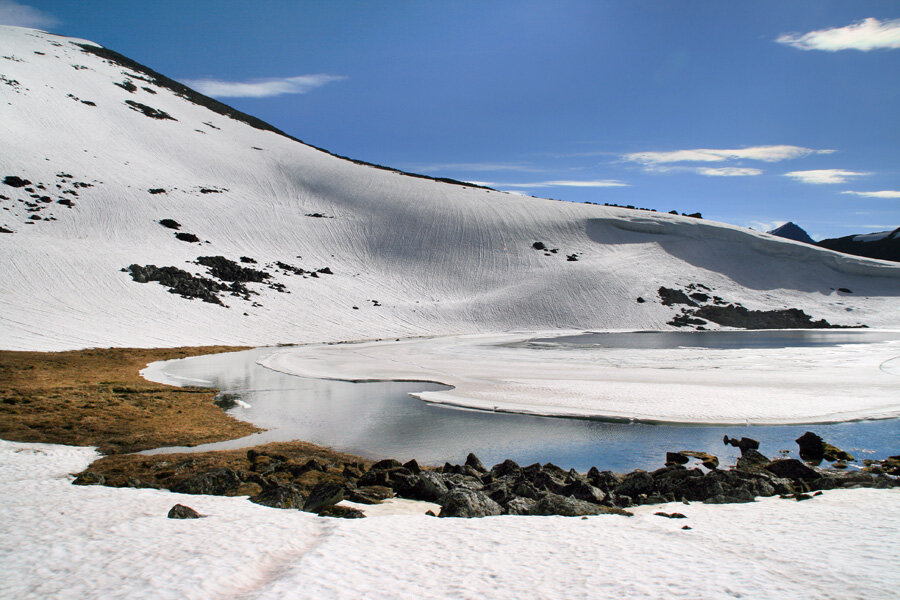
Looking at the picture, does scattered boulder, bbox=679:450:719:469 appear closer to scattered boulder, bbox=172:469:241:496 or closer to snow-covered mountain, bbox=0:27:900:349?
scattered boulder, bbox=172:469:241:496

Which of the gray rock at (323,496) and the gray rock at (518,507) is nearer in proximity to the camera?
the gray rock at (518,507)

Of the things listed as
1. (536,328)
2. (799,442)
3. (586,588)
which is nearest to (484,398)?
(799,442)

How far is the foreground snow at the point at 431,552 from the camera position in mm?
4723

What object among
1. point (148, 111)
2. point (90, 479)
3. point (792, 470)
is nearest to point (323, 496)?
point (90, 479)

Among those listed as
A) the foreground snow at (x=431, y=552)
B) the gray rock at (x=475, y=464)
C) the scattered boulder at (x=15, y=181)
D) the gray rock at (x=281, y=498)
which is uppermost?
the scattered boulder at (x=15, y=181)

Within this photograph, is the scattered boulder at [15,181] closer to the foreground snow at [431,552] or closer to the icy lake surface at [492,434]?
the icy lake surface at [492,434]

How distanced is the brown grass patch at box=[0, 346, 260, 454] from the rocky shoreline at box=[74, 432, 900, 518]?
2.39 m

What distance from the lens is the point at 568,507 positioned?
7.33 m

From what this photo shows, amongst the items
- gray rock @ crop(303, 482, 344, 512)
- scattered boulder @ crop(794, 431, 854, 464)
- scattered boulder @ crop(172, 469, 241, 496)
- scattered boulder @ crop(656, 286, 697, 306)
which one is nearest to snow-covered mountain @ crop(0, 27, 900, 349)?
scattered boulder @ crop(656, 286, 697, 306)

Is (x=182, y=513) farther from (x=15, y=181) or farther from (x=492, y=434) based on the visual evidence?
(x=15, y=181)

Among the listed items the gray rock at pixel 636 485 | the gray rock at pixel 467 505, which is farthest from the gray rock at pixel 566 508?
the gray rock at pixel 636 485

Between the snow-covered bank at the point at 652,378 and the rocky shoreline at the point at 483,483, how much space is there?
16.9 ft

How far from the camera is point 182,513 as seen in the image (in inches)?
263

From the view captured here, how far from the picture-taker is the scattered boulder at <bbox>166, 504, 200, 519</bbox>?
6.64 m
